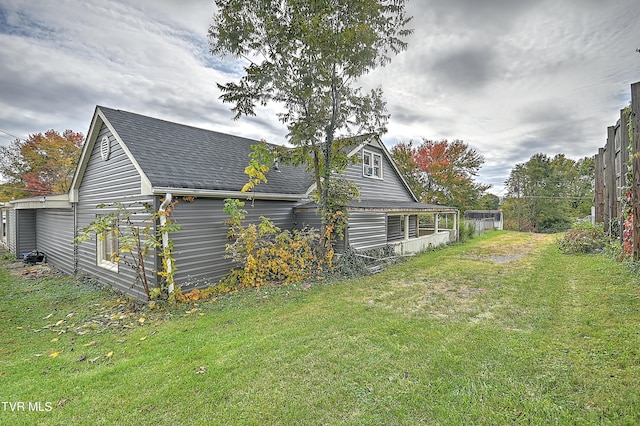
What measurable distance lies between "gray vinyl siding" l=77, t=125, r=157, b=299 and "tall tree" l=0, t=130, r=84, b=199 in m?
16.8

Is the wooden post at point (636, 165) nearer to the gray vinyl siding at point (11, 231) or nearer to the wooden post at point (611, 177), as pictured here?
the wooden post at point (611, 177)

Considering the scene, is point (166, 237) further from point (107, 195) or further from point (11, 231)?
point (11, 231)

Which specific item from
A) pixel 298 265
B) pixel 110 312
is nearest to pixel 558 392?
pixel 298 265


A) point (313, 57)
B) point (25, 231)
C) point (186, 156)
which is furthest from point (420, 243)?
point (25, 231)

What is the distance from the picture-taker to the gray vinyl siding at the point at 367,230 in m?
10.2

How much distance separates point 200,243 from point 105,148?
4197mm

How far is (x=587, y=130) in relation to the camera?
15570 millimetres

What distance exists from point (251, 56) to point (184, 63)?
4.74 m

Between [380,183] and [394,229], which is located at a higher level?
[380,183]

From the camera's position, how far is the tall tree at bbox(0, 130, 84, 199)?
21.4 metres

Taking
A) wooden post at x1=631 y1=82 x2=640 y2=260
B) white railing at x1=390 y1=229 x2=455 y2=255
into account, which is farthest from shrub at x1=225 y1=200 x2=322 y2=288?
wooden post at x1=631 y1=82 x2=640 y2=260

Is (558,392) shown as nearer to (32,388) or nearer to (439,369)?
(439,369)

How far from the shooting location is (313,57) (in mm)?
7578

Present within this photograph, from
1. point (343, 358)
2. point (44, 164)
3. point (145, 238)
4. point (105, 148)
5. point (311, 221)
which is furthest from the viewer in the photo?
point (44, 164)
